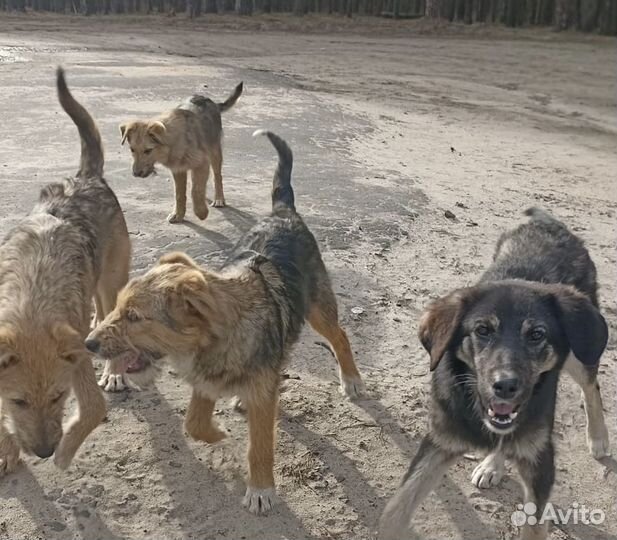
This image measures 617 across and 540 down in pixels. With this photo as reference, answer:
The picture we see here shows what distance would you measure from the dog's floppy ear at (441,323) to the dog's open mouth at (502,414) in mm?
353

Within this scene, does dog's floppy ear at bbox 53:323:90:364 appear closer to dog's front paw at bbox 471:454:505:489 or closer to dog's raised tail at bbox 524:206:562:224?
dog's front paw at bbox 471:454:505:489

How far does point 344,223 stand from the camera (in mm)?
7812

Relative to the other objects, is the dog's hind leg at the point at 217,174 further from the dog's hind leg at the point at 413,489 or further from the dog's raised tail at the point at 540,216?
the dog's hind leg at the point at 413,489

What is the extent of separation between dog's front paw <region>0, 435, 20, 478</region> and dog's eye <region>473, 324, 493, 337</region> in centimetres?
257

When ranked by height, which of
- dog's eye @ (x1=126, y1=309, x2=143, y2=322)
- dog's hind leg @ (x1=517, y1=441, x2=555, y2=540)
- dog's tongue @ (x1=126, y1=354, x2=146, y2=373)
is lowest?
dog's hind leg @ (x1=517, y1=441, x2=555, y2=540)

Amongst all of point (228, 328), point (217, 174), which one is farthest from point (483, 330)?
point (217, 174)

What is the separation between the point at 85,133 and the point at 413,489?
142 inches

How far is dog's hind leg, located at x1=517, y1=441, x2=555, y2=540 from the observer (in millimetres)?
3686

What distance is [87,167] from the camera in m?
5.59

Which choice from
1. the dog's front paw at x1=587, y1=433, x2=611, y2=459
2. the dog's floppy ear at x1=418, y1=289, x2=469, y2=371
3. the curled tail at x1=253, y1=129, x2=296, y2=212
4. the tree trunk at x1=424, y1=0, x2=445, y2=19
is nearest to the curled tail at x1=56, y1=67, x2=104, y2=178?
the curled tail at x1=253, y1=129, x2=296, y2=212

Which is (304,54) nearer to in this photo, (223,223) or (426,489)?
(223,223)

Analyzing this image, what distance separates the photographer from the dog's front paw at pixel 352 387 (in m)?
5.07

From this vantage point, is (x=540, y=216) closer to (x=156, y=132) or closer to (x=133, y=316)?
(x=133, y=316)

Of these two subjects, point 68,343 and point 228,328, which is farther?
point 228,328
